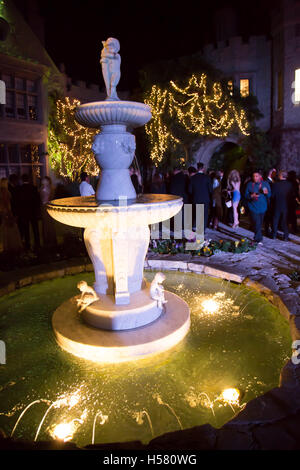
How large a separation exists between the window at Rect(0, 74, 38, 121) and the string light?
19.6ft

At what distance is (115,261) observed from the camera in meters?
4.25

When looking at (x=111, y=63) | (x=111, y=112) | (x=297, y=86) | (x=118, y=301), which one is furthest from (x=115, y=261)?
(x=297, y=86)

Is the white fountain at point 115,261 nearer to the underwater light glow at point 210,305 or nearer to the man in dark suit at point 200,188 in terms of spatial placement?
the underwater light glow at point 210,305

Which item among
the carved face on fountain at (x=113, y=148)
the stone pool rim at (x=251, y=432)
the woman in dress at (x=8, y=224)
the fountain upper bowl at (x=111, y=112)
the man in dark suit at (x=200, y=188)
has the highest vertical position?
the fountain upper bowl at (x=111, y=112)

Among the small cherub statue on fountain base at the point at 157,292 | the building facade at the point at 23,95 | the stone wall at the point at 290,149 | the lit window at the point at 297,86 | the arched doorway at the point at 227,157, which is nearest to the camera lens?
the small cherub statue on fountain base at the point at 157,292

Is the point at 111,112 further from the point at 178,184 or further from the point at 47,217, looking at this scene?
the point at 47,217

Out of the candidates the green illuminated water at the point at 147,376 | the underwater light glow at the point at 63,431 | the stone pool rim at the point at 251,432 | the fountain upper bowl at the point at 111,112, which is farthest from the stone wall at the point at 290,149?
the underwater light glow at the point at 63,431

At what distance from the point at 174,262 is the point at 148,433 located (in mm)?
4191

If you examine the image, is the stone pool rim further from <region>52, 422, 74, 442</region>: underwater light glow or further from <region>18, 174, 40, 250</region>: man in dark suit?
<region>18, 174, 40, 250</region>: man in dark suit

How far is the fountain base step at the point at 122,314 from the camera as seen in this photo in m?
4.02

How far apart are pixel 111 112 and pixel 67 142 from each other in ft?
43.1

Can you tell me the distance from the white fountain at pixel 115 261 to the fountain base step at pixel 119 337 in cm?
1

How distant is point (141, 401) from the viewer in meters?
2.94

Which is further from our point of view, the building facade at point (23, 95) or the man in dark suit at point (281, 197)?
the building facade at point (23, 95)
